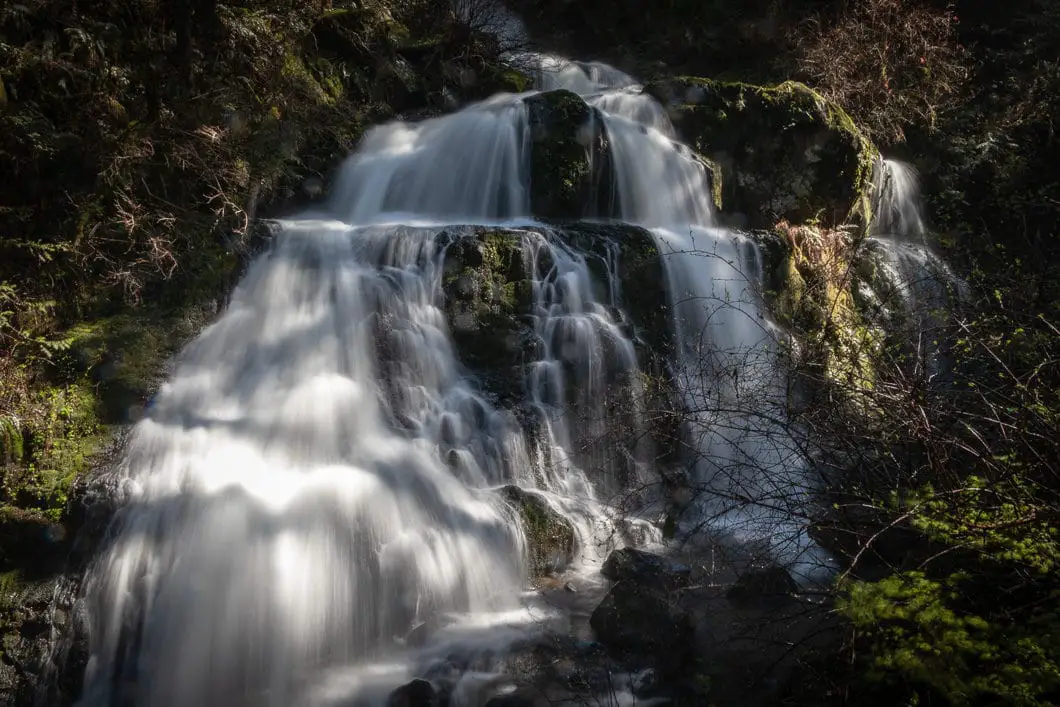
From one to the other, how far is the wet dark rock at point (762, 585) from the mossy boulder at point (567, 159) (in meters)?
6.01

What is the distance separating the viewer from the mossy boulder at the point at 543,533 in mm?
6051

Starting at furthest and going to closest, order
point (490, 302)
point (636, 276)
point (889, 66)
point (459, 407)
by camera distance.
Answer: point (889, 66) → point (636, 276) → point (490, 302) → point (459, 407)

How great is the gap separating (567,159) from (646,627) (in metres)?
6.94

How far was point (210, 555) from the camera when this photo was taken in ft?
16.5

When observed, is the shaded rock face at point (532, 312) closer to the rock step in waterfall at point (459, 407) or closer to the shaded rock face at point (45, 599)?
the rock step in waterfall at point (459, 407)

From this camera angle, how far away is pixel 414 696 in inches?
174

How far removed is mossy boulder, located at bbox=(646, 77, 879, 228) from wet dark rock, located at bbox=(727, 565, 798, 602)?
7.23 m

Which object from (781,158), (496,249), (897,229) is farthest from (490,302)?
(897,229)

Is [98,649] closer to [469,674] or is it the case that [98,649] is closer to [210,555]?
[210,555]

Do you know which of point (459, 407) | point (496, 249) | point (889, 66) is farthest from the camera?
point (889, 66)

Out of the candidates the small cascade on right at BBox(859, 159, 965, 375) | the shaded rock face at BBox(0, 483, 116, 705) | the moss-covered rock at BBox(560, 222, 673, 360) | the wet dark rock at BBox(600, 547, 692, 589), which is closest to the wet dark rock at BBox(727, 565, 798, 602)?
the wet dark rock at BBox(600, 547, 692, 589)

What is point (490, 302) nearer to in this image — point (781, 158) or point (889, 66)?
point (781, 158)

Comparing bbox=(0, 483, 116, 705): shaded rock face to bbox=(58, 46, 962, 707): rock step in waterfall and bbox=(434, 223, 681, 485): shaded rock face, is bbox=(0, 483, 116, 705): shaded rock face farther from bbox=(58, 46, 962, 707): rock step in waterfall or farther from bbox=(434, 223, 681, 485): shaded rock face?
bbox=(434, 223, 681, 485): shaded rock face

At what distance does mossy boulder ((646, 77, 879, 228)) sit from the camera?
11180mm
